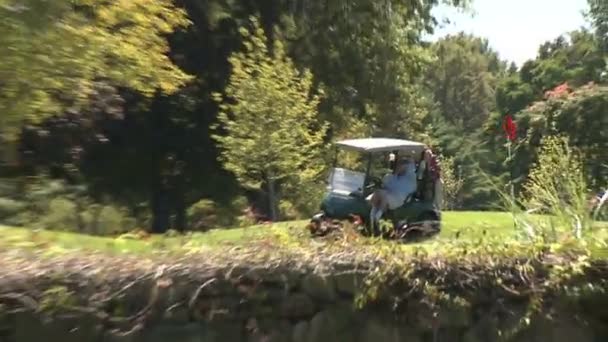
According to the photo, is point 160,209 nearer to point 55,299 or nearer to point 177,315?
point 177,315

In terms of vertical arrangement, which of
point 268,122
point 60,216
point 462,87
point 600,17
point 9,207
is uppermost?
point 600,17

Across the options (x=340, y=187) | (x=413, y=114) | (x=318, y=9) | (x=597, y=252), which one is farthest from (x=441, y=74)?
(x=597, y=252)

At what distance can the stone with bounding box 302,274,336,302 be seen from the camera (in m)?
6.32

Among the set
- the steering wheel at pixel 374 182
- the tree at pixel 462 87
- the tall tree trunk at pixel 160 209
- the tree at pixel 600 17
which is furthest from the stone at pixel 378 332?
the tree at pixel 462 87

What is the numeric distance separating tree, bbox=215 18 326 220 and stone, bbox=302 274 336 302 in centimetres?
1480

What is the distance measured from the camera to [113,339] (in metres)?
5.91

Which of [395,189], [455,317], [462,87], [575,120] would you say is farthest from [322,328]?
[462,87]

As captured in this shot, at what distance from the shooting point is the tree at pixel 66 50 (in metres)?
6.48

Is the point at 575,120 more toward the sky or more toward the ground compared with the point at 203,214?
more toward the sky

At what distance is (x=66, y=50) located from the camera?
7.02 m

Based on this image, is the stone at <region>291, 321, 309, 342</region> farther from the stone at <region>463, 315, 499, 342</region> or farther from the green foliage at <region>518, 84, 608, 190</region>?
the green foliage at <region>518, 84, 608, 190</region>

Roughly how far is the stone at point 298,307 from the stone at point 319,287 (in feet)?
0.16

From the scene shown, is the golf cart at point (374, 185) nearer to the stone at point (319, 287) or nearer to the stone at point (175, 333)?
the stone at point (319, 287)

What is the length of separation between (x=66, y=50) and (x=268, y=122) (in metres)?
14.3
